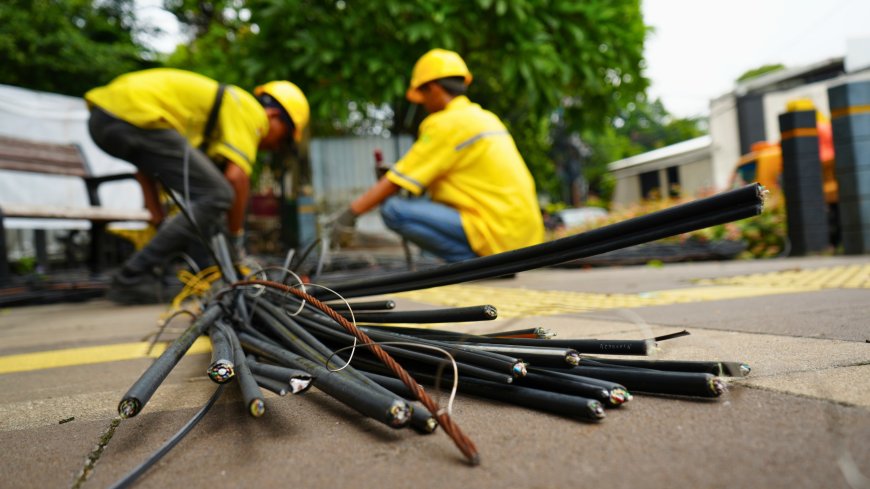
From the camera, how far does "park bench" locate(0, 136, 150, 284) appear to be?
4.30 meters

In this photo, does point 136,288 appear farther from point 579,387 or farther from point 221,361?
point 579,387

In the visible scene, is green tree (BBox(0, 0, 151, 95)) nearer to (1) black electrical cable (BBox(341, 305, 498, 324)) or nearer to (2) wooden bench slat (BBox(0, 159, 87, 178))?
(2) wooden bench slat (BBox(0, 159, 87, 178))

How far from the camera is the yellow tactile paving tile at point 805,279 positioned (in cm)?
281

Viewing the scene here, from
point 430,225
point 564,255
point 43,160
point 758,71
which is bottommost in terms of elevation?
point 564,255

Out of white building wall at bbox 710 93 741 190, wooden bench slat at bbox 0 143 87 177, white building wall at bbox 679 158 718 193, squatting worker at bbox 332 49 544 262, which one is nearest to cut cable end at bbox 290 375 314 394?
squatting worker at bbox 332 49 544 262

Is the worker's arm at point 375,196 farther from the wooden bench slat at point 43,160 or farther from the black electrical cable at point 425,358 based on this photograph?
the wooden bench slat at point 43,160

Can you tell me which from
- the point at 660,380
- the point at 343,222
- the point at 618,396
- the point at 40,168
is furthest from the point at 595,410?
the point at 40,168

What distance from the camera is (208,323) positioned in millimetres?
1423

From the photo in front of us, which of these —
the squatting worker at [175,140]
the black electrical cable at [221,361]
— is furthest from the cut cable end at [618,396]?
the squatting worker at [175,140]

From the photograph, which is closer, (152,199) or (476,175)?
(476,175)

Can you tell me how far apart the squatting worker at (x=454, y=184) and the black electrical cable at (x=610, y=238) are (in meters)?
2.57

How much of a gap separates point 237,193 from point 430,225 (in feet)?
4.51

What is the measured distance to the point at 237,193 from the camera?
13.6 ft

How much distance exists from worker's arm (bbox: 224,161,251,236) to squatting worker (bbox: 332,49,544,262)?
762mm
